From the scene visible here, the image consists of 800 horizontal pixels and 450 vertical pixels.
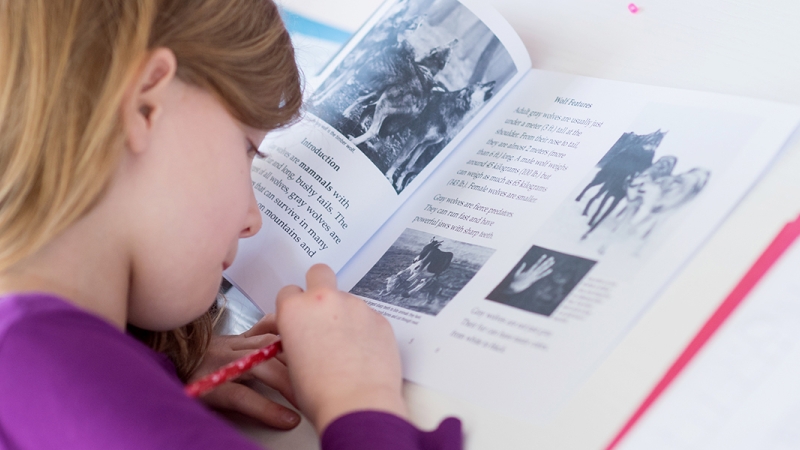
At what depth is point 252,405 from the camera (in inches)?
23.5

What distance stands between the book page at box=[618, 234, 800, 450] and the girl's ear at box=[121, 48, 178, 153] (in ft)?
1.33

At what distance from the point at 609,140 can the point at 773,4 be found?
0.26 m

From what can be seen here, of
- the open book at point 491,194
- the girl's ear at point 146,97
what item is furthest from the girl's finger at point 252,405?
the girl's ear at point 146,97

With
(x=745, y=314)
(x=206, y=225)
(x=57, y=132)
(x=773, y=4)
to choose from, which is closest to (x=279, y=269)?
(x=206, y=225)

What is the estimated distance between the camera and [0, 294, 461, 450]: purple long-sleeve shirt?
1.42ft

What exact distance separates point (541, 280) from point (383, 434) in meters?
0.19

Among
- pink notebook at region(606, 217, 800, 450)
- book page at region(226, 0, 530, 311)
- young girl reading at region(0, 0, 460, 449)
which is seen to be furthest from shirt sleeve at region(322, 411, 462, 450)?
book page at region(226, 0, 530, 311)

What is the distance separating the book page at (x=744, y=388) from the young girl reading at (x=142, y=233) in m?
0.14

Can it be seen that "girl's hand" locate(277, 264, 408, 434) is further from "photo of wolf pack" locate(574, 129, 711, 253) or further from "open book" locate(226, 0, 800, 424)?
"photo of wolf pack" locate(574, 129, 711, 253)

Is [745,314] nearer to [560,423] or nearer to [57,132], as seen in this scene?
[560,423]

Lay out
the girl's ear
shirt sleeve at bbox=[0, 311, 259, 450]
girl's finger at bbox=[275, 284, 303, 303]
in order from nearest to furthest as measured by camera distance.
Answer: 1. shirt sleeve at bbox=[0, 311, 259, 450]
2. the girl's ear
3. girl's finger at bbox=[275, 284, 303, 303]

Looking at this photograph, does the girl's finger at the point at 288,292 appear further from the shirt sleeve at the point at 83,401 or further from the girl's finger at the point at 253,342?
the shirt sleeve at the point at 83,401

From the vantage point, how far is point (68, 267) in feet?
1.80

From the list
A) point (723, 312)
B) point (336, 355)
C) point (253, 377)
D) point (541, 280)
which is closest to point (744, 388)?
point (723, 312)
